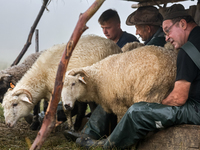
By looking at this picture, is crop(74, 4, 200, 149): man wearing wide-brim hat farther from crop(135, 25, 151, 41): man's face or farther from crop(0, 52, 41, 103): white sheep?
crop(0, 52, 41, 103): white sheep

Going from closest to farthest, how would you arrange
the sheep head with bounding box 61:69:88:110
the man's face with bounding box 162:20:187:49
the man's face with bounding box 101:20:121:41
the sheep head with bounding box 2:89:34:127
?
the man's face with bounding box 162:20:187:49 → the sheep head with bounding box 61:69:88:110 → the sheep head with bounding box 2:89:34:127 → the man's face with bounding box 101:20:121:41

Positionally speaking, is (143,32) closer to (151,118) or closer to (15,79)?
(151,118)

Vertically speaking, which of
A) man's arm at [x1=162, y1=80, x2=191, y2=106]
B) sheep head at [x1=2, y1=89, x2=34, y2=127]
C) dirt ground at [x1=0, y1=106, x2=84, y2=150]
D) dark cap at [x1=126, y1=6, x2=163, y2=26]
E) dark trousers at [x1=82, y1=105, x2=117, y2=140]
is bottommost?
dirt ground at [x1=0, y1=106, x2=84, y2=150]

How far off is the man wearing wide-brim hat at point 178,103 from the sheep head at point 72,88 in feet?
2.93

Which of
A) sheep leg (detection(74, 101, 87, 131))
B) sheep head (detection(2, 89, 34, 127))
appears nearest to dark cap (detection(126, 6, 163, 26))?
sheep leg (detection(74, 101, 87, 131))

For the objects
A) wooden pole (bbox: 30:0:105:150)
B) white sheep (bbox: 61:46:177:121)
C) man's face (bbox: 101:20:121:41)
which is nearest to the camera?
wooden pole (bbox: 30:0:105:150)

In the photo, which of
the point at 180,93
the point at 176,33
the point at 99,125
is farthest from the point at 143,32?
the point at 180,93

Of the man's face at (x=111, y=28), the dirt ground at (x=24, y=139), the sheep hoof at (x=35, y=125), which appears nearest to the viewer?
the dirt ground at (x=24, y=139)

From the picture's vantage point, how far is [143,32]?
4879 mm

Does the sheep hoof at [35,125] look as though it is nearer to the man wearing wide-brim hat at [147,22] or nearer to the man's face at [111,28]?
the man's face at [111,28]

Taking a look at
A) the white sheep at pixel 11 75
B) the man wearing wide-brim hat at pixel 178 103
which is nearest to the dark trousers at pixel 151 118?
the man wearing wide-brim hat at pixel 178 103

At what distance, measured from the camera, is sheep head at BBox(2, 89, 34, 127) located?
4.24 metres

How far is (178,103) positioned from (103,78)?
4.35ft

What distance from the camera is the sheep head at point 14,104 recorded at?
Result: 4.24 metres
